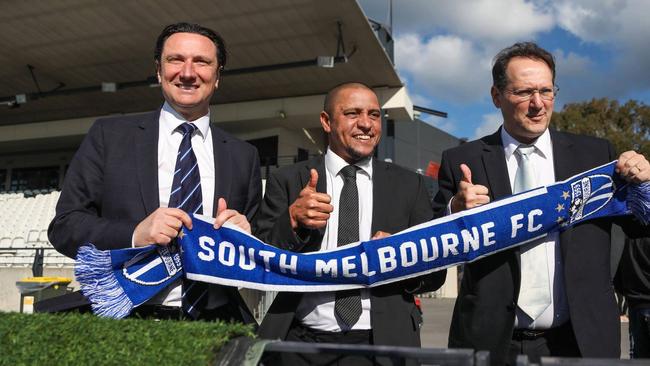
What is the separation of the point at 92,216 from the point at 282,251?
0.89 meters

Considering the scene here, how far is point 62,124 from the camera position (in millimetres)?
28359

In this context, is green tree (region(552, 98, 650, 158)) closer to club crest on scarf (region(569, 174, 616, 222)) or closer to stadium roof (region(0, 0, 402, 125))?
stadium roof (region(0, 0, 402, 125))

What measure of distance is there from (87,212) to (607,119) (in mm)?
37508

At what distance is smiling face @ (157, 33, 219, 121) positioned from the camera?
2793 mm

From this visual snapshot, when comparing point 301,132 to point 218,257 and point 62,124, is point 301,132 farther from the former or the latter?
point 218,257

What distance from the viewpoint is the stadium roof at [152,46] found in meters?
16.0

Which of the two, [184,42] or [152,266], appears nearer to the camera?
[152,266]

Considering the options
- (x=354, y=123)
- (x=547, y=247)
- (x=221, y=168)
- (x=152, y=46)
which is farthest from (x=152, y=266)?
(x=152, y=46)

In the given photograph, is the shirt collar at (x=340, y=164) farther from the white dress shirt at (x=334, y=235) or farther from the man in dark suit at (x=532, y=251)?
the man in dark suit at (x=532, y=251)

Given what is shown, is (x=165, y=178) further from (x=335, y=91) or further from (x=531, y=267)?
(x=531, y=267)

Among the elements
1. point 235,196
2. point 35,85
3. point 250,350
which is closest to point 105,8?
point 35,85

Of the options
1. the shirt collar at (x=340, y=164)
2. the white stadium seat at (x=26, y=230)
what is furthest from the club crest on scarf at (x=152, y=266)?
the white stadium seat at (x=26, y=230)

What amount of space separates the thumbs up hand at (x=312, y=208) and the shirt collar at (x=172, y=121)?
715 mm

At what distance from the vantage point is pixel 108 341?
1.77 metres
